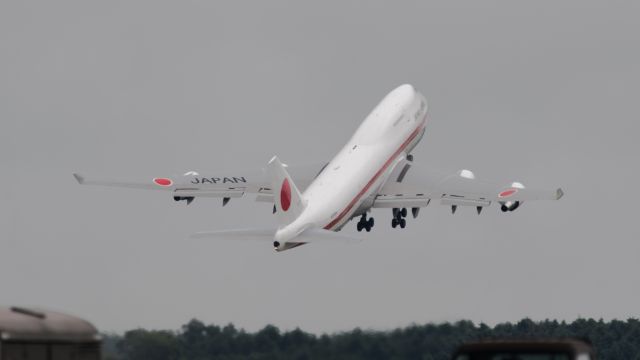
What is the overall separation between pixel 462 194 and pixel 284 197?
20648 mm

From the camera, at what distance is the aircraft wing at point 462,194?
377 ft

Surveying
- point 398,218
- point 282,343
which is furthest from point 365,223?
point 282,343

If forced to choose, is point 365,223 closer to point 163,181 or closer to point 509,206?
point 509,206

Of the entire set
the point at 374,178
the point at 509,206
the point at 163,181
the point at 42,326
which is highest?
the point at 163,181

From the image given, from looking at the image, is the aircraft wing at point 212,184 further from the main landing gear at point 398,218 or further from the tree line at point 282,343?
the tree line at point 282,343

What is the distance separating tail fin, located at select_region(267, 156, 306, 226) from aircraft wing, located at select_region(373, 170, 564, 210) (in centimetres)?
1594

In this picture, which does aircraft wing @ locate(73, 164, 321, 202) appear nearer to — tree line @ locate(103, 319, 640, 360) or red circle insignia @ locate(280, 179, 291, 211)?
red circle insignia @ locate(280, 179, 291, 211)

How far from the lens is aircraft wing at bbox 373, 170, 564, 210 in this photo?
→ 11494cm

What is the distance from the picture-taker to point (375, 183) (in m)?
113

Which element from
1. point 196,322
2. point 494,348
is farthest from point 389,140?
point 494,348

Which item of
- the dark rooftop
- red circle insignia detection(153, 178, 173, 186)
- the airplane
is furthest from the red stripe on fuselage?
the dark rooftop

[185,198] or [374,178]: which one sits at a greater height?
[185,198]

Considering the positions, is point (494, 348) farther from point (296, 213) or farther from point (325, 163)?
point (325, 163)

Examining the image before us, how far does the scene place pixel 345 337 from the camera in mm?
54906
